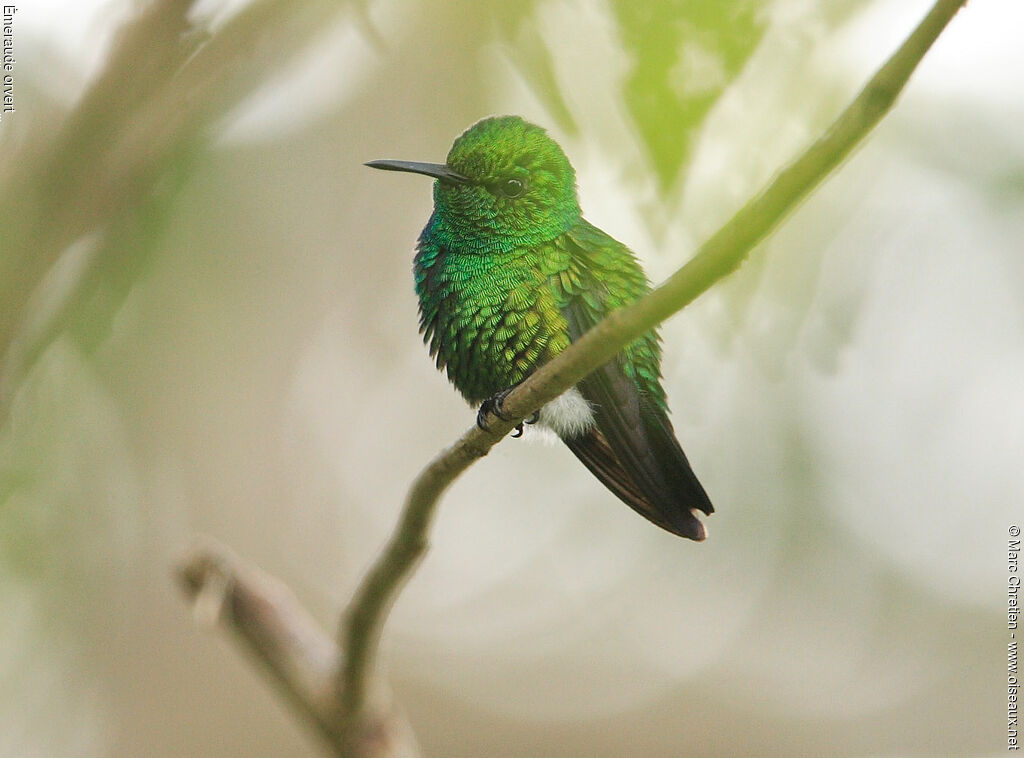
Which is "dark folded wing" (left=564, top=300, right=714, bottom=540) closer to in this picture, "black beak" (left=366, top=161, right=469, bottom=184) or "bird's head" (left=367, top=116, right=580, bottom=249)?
"bird's head" (left=367, top=116, right=580, bottom=249)

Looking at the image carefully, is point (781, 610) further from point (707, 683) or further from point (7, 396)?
point (7, 396)

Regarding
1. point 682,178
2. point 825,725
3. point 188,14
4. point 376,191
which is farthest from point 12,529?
point 825,725

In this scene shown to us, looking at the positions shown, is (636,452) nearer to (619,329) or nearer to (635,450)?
(635,450)

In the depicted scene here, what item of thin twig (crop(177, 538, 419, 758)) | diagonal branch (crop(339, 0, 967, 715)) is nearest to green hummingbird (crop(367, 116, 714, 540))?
diagonal branch (crop(339, 0, 967, 715))

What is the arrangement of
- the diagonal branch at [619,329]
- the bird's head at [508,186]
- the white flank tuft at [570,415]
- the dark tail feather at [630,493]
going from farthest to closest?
1. the bird's head at [508,186]
2. the white flank tuft at [570,415]
3. the dark tail feather at [630,493]
4. the diagonal branch at [619,329]

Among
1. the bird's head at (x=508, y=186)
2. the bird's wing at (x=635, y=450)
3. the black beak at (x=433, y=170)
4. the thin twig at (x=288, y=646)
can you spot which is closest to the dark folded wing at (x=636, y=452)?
the bird's wing at (x=635, y=450)

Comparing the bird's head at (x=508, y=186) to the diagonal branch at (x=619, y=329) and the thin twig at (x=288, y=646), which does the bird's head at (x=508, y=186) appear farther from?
the thin twig at (x=288, y=646)
